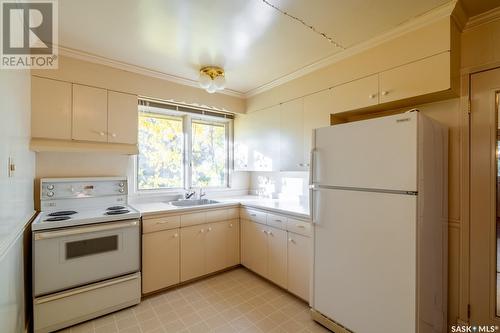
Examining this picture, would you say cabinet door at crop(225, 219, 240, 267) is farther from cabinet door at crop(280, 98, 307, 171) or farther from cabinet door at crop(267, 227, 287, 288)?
cabinet door at crop(280, 98, 307, 171)

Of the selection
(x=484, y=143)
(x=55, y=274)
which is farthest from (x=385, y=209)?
(x=55, y=274)

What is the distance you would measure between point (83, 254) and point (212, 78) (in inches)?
80.5

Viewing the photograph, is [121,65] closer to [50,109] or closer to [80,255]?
[50,109]

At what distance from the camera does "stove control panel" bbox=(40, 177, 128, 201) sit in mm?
2232

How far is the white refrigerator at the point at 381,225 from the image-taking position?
1.42 meters

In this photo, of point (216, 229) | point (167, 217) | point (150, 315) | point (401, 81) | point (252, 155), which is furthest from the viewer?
point (252, 155)

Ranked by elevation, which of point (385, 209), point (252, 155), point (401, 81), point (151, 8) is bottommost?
point (385, 209)

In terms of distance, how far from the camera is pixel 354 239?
1.69 m

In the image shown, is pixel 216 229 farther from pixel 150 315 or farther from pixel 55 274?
pixel 55 274

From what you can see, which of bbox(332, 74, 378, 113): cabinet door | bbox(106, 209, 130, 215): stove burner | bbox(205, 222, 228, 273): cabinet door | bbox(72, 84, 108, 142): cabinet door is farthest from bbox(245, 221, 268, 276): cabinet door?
bbox(72, 84, 108, 142): cabinet door

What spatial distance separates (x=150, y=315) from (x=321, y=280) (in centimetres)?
154

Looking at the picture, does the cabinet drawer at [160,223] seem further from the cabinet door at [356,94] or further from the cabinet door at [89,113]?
the cabinet door at [356,94]

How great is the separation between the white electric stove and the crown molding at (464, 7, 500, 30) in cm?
314

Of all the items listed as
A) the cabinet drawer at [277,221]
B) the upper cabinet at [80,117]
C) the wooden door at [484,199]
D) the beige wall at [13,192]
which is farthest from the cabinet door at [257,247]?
the beige wall at [13,192]
